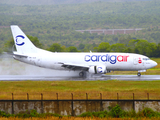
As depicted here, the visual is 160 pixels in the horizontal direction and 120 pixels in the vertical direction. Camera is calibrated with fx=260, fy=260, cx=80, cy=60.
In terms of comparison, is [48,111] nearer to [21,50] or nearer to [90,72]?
[90,72]

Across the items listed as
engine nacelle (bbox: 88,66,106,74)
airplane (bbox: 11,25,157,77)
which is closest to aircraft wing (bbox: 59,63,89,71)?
airplane (bbox: 11,25,157,77)

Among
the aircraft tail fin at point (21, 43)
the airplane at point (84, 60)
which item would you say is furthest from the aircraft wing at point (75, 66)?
the aircraft tail fin at point (21, 43)

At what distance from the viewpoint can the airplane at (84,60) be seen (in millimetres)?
39031

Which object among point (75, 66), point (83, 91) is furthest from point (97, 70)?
point (83, 91)

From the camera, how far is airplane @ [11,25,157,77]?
39.0 meters

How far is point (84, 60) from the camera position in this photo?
131 feet

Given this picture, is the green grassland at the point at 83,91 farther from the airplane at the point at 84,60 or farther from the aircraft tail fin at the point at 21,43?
the aircraft tail fin at the point at 21,43

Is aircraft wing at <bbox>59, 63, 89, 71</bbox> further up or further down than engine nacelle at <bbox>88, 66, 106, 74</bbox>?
further up

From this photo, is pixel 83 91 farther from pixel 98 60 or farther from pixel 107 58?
pixel 107 58

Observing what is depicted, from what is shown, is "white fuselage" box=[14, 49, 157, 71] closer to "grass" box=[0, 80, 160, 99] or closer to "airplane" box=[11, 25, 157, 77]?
"airplane" box=[11, 25, 157, 77]

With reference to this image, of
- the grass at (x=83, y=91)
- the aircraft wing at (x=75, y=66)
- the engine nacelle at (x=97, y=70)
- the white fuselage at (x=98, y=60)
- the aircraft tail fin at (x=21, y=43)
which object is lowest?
the grass at (x=83, y=91)

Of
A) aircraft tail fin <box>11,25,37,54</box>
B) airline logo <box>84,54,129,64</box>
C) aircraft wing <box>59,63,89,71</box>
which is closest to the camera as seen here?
aircraft wing <box>59,63,89,71</box>

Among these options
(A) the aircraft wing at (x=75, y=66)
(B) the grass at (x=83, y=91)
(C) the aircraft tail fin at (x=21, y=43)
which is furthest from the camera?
(C) the aircraft tail fin at (x=21, y=43)

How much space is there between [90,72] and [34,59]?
9.11 metres
